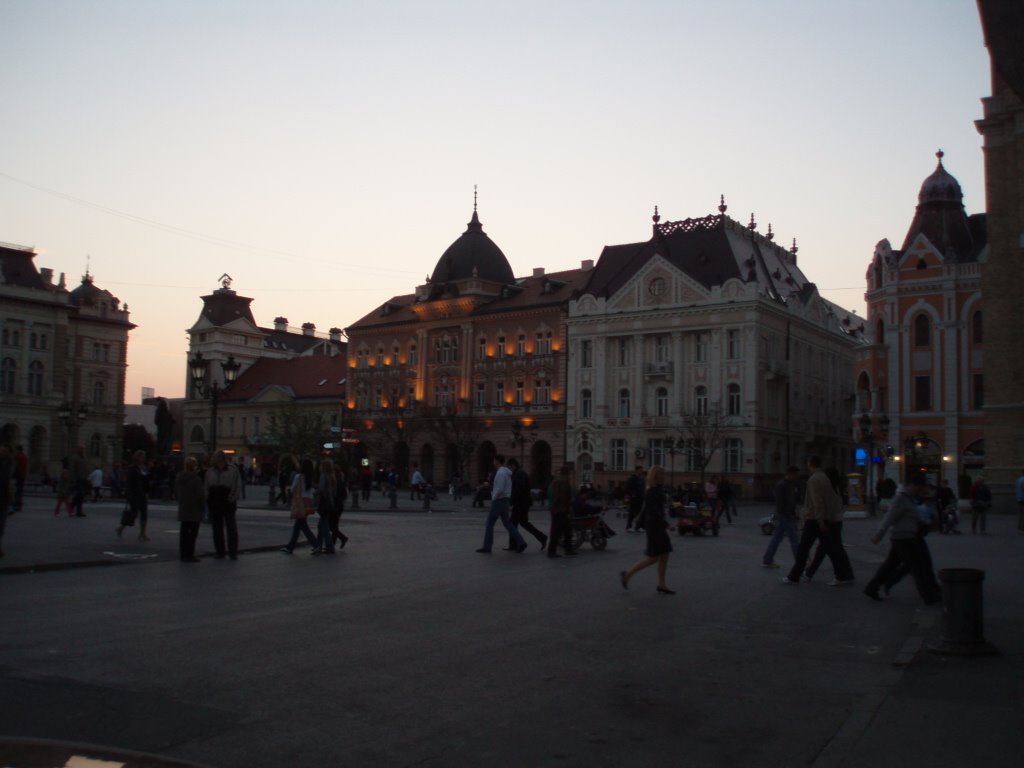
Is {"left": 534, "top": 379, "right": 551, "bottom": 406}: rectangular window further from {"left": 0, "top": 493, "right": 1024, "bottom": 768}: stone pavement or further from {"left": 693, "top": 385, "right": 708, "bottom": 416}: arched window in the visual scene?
{"left": 0, "top": 493, "right": 1024, "bottom": 768}: stone pavement

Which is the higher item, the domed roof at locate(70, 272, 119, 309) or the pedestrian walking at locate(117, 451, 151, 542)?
the domed roof at locate(70, 272, 119, 309)

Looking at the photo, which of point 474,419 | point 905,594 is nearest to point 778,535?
point 905,594

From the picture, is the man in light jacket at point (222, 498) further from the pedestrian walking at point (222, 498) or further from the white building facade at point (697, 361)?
the white building facade at point (697, 361)

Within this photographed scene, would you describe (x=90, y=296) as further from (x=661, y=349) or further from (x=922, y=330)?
(x=922, y=330)

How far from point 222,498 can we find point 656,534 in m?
8.16

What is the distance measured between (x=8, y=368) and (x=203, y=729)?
87.8m

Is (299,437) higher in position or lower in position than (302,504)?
higher

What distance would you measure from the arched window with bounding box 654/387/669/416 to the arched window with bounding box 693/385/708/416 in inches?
86.1

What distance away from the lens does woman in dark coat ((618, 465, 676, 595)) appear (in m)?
14.0

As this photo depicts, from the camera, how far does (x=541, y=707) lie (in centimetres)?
734

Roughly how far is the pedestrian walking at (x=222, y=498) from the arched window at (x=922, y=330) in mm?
52864

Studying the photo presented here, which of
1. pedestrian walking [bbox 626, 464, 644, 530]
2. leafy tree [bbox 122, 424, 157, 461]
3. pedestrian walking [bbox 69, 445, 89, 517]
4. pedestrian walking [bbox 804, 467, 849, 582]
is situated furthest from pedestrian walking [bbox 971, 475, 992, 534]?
leafy tree [bbox 122, 424, 157, 461]

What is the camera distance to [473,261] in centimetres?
8275

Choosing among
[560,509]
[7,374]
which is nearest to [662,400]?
[560,509]
